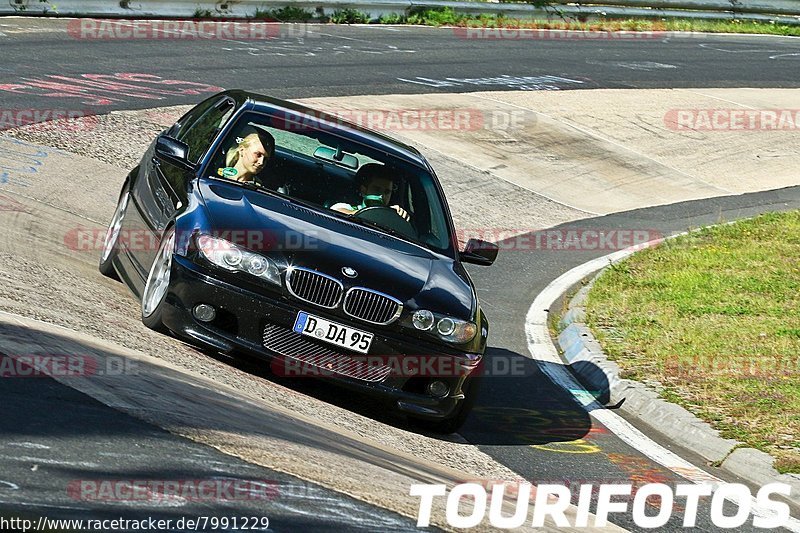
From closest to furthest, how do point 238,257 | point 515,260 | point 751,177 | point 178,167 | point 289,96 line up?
1. point 238,257
2. point 178,167
3. point 515,260
4. point 289,96
5. point 751,177

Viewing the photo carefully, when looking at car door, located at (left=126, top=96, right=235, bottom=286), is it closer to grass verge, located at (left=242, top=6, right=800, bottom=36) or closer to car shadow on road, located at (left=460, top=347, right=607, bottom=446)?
car shadow on road, located at (left=460, top=347, right=607, bottom=446)

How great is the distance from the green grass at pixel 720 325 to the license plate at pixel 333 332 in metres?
2.61

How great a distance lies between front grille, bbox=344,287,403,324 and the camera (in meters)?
7.42

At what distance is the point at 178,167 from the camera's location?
8.60 m

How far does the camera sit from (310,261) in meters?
7.48

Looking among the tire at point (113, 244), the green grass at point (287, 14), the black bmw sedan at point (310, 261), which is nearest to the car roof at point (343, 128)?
the black bmw sedan at point (310, 261)

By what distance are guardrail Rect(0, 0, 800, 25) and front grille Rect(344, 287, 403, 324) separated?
53.6 feet

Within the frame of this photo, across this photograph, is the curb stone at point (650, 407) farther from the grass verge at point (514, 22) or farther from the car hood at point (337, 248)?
the grass verge at point (514, 22)

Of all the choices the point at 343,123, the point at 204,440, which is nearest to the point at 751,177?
the point at 343,123

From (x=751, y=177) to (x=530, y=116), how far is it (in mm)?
3521

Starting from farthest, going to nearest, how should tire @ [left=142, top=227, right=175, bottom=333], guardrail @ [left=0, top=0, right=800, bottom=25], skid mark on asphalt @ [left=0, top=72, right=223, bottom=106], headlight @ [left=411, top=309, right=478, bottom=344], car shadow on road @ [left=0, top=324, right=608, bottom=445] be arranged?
1. guardrail @ [left=0, top=0, right=800, bottom=25]
2. skid mark on asphalt @ [left=0, top=72, right=223, bottom=106]
3. tire @ [left=142, top=227, right=175, bottom=333]
4. headlight @ [left=411, top=309, right=478, bottom=344]
5. car shadow on road @ [left=0, top=324, right=608, bottom=445]

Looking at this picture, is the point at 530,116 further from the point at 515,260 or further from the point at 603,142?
the point at 515,260

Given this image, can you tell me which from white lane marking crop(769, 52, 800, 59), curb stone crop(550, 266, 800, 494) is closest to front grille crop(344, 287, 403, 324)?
curb stone crop(550, 266, 800, 494)

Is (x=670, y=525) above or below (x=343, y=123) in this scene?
below
